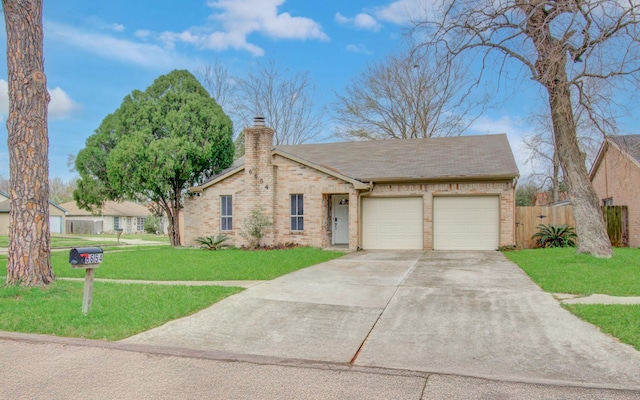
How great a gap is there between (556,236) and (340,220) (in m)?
7.84

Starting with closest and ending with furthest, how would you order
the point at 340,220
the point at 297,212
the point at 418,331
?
the point at 418,331
the point at 297,212
the point at 340,220

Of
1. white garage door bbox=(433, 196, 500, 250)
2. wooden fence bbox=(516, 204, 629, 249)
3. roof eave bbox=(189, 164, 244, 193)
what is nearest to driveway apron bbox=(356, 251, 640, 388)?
white garage door bbox=(433, 196, 500, 250)

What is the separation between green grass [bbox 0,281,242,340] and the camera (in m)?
5.75

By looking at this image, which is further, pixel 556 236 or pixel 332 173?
pixel 332 173

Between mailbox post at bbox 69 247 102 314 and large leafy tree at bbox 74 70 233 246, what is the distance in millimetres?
13387

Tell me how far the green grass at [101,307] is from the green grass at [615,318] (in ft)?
17.6

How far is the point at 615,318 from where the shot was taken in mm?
5867

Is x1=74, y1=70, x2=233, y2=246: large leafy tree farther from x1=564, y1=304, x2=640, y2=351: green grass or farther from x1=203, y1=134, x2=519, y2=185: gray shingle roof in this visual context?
x1=564, y1=304, x2=640, y2=351: green grass

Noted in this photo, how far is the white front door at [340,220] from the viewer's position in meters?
18.1

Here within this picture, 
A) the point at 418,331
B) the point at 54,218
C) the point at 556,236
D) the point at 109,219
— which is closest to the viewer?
the point at 418,331

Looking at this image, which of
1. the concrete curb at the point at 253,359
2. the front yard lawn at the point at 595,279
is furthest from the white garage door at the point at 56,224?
the concrete curb at the point at 253,359

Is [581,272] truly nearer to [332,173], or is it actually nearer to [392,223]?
[392,223]

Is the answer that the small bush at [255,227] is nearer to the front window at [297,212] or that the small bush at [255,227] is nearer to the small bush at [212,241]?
the small bush at [212,241]

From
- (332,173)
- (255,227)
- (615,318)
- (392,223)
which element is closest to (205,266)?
(255,227)
